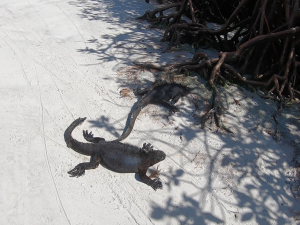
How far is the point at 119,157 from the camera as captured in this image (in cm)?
340

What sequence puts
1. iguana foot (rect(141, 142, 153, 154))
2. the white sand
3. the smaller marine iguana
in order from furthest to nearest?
the smaller marine iguana
iguana foot (rect(141, 142, 153, 154))
the white sand

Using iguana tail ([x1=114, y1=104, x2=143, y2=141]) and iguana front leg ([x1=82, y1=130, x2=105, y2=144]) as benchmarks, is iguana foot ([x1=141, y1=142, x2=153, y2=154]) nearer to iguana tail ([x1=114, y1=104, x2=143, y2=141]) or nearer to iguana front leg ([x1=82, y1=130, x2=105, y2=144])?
iguana tail ([x1=114, y1=104, x2=143, y2=141])

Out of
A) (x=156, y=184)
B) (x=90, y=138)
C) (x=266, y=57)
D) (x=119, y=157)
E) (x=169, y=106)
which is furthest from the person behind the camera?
(x=266, y=57)

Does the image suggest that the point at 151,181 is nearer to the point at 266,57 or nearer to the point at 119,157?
the point at 119,157

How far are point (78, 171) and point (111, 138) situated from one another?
2.34ft

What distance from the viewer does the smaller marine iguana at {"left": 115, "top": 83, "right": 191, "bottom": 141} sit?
429cm

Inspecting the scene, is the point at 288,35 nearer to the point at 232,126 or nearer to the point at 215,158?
the point at 232,126

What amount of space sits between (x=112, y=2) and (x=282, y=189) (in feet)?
23.5

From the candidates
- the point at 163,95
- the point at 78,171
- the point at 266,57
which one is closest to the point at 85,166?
the point at 78,171

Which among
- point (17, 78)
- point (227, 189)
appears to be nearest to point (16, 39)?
point (17, 78)

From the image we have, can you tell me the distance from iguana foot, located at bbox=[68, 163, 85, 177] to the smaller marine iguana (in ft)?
3.47

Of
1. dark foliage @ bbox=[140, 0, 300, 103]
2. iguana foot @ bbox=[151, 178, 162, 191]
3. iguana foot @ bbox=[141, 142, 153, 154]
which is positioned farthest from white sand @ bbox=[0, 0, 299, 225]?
dark foliage @ bbox=[140, 0, 300, 103]

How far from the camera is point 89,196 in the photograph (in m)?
3.07

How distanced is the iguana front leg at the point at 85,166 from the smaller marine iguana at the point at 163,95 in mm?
854
